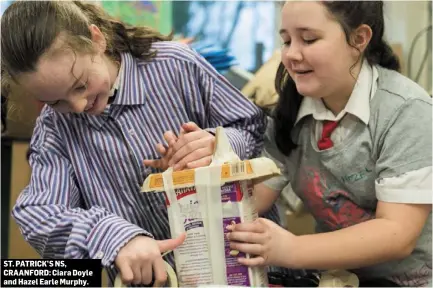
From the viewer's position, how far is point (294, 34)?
891mm

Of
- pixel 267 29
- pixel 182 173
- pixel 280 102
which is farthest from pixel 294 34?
pixel 267 29

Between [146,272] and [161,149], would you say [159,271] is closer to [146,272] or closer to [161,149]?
[146,272]

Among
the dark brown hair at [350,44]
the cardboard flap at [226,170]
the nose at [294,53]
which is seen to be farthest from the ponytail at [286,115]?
the cardboard flap at [226,170]

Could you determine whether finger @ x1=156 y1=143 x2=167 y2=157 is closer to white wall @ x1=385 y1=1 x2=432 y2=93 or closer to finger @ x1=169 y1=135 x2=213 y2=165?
finger @ x1=169 y1=135 x2=213 y2=165

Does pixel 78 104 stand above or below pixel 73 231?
above

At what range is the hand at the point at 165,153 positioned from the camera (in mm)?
882

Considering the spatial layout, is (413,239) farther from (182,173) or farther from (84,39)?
(84,39)

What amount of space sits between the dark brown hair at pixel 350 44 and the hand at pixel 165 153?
0.73ft

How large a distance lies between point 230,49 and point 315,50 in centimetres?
98

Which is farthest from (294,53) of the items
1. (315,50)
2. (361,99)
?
(361,99)

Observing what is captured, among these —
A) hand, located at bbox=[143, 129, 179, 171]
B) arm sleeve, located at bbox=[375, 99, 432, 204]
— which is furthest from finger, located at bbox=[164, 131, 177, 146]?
arm sleeve, located at bbox=[375, 99, 432, 204]

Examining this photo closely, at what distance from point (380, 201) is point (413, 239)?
77 mm

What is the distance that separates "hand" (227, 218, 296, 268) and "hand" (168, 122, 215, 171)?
0.11 meters

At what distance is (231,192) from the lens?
0.77 meters
